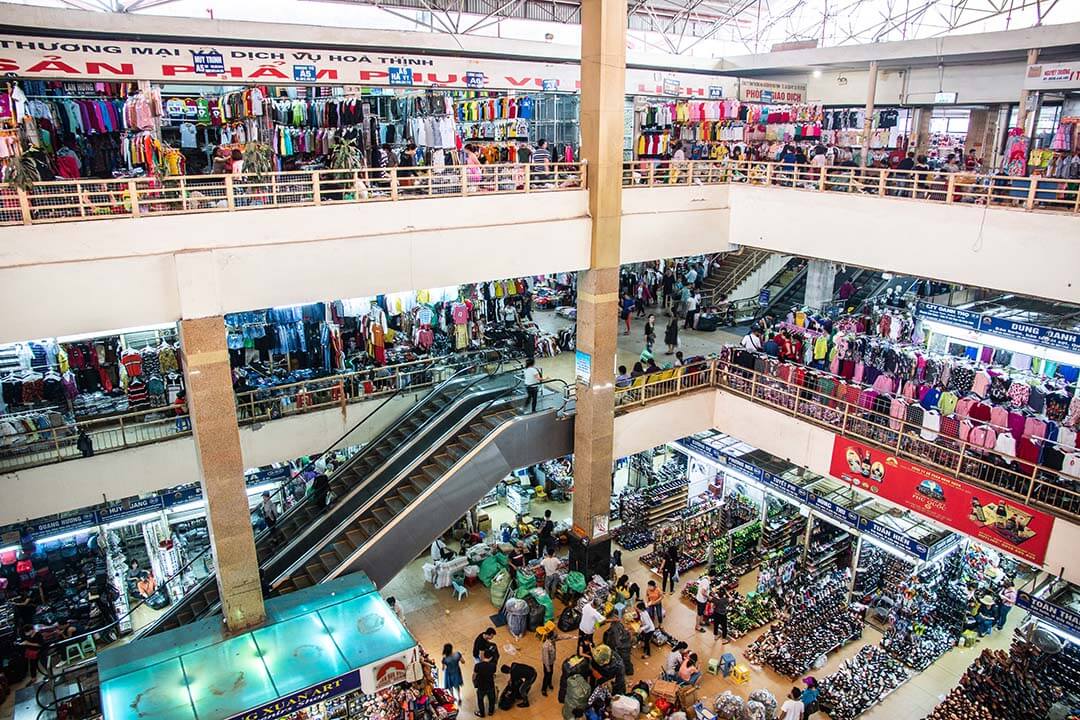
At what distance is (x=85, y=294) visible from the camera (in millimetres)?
9445

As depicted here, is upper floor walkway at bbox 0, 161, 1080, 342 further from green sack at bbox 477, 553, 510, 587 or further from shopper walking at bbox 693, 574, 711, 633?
shopper walking at bbox 693, 574, 711, 633

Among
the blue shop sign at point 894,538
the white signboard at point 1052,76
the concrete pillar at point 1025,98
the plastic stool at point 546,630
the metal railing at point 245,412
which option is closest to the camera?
the metal railing at point 245,412

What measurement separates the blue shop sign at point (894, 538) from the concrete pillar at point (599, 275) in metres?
4.84

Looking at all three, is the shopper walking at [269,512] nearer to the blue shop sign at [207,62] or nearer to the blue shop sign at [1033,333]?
the blue shop sign at [207,62]

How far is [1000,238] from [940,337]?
3580 millimetres

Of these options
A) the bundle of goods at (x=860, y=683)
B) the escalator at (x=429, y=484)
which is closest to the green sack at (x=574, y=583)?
the escalator at (x=429, y=484)

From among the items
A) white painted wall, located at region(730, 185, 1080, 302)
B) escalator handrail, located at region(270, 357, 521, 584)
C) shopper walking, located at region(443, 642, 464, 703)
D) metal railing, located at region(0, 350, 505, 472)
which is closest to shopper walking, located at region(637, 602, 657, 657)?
shopper walking, located at region(443, 642, 464, 703)

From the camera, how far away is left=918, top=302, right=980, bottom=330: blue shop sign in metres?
13.1

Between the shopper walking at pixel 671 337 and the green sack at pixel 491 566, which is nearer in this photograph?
the green sack at pixel 491 566

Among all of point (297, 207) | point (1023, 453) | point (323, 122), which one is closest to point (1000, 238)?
point (1023, 453)

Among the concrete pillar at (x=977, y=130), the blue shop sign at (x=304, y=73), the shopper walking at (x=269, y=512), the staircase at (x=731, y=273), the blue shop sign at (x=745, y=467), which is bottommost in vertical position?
the shopper walking at (x=269, y=512)

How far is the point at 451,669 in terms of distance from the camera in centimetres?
1167

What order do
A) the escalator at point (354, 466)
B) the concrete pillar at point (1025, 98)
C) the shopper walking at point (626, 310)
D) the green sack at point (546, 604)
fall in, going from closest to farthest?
the escalator at point (354, 466), the green sack at point (546, 604), the concrete pillar at point (1025, 98), the shopper walking at point (626, 310)

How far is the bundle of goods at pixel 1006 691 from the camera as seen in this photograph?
10.5 metres
